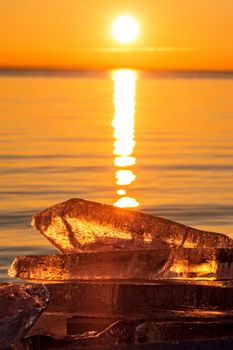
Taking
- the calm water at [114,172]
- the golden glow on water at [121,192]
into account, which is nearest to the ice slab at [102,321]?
the calm water at [114,172]

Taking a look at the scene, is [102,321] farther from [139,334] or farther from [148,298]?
[139,334]

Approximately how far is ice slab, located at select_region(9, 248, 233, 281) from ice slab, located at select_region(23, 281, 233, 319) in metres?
0.41

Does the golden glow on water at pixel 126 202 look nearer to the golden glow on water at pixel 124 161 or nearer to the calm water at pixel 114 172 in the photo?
the calm water at pixel 114 172

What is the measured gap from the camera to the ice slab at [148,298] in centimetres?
588

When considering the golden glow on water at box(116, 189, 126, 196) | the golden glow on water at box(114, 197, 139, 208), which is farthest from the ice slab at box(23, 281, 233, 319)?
the golden glow on water at box(116, 189, 126, 196)

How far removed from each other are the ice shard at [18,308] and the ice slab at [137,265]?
0.76m

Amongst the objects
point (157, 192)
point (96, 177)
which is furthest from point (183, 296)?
point (96, 177)

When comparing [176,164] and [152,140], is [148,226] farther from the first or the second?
[152,140]

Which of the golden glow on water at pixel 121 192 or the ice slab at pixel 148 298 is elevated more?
the golden glow on water at pixel 121 192

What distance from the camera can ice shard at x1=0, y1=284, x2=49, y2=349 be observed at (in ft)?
17.9

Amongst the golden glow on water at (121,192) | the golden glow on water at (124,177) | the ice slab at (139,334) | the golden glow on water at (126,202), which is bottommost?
the ice slab at (139,334)

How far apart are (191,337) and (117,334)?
13.9 inches

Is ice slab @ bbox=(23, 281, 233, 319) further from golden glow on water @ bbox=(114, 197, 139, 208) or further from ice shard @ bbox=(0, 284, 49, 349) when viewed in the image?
golden glow on water @ bbox=(114, 197, 139, 208)

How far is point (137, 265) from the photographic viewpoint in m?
6.43
